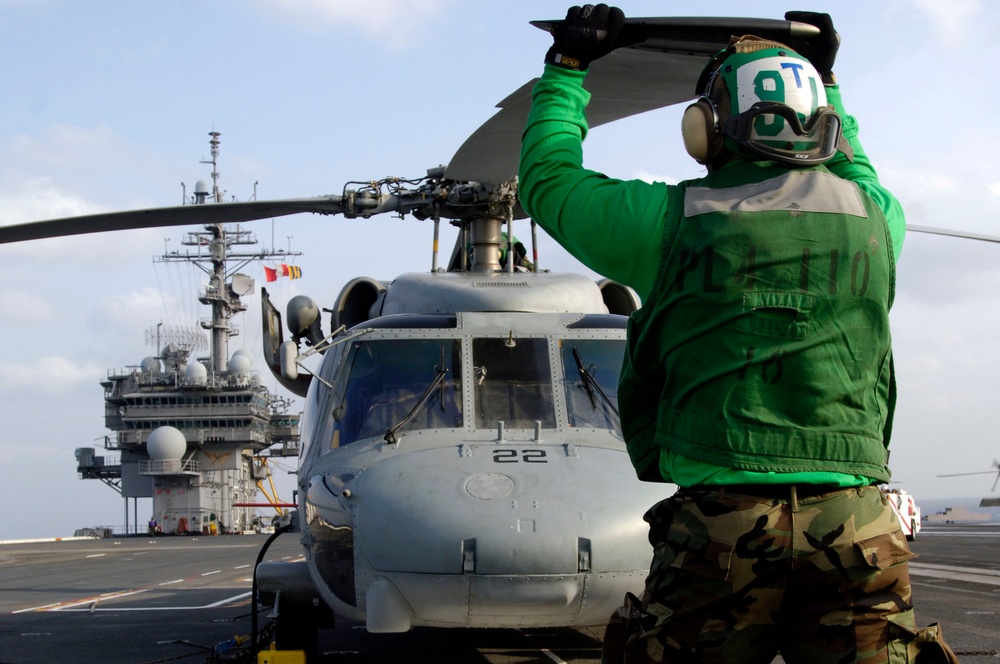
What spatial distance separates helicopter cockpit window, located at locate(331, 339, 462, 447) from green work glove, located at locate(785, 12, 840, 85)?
144 inches

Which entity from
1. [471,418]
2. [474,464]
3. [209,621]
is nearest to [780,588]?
[474,464]

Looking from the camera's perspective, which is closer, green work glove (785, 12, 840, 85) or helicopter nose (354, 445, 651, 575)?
green work glove (785, 12, 840, 85)

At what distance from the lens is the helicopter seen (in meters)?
4.53

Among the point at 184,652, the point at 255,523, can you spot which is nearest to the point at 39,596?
the point at 184,652

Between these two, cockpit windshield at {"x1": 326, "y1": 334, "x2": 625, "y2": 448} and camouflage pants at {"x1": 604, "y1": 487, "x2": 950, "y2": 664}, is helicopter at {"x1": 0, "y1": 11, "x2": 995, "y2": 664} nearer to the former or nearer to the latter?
cockpit windshield at {"x1": 326, "y1": 334, "x2": 625, "y2": 448}

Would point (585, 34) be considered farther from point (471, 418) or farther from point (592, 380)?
point (592, 380)

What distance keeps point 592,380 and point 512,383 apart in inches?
18.0

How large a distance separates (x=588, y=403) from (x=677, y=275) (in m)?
3.91

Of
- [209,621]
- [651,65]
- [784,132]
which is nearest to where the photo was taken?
[784,132]

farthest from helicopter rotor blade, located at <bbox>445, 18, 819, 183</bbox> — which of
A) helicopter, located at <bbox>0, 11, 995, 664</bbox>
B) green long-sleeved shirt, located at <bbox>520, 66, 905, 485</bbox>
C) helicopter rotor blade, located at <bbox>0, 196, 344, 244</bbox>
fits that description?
helicopter rotor blade, located at <bbox>0, 196, 344, 244</bbox>

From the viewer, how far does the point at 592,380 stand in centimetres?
608

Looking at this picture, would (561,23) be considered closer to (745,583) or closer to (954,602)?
(745,583)

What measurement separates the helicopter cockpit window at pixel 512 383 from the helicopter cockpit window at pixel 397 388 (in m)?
0.13

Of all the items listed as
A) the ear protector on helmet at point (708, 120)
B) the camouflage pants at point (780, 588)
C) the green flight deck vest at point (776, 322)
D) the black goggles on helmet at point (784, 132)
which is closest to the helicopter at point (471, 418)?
the ear protector on helmet at point (708, 120)
